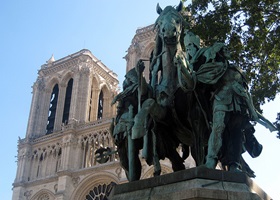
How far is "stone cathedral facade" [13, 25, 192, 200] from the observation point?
117ft

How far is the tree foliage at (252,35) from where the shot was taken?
1112 cm

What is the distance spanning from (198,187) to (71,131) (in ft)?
115

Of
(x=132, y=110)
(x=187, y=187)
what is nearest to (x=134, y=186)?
(x=187, y=187)

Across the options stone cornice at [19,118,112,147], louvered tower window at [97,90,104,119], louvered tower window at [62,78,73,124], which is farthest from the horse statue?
louvered tower window at [97,90,104,119]

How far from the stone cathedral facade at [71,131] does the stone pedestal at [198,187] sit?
28.7 meters

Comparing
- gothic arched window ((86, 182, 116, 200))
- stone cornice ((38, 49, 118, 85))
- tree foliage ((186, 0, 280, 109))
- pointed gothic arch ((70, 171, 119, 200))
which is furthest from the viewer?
stone cornice ((38, 49, 118, 85))

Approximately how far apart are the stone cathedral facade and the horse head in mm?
28019

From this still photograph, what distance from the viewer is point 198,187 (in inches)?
146

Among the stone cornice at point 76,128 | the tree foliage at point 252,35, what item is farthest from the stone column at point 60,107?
the tree foliage at point 252,35

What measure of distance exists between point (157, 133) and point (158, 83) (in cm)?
65

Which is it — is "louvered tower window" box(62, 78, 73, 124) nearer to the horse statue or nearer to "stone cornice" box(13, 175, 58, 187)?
"stone cornice" box(13, 175, 58, 187)

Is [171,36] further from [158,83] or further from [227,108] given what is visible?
[227,108]

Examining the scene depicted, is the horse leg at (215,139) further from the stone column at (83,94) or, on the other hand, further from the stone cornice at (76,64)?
the stone cornice at (76,64)

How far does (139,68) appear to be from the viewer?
4.58 metres
